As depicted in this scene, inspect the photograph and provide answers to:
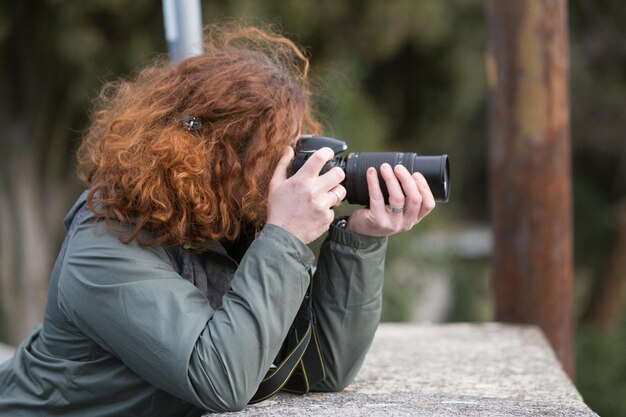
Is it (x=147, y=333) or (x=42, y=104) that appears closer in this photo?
→ (x=147, y=333)

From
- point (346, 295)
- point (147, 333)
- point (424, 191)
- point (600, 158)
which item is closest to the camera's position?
point (147, 333)

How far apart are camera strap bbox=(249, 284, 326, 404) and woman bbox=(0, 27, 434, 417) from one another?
7 centimetres

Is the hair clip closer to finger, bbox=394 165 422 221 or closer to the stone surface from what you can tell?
finger, bbox=394 165 422 221

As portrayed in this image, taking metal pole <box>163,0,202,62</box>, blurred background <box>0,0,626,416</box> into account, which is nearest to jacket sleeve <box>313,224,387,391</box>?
metal pole <box>163,0,202,62</box>

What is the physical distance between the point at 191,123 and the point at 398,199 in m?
0.50

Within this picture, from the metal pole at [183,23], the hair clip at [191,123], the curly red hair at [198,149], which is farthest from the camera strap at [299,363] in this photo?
the metal pole at [183,23]

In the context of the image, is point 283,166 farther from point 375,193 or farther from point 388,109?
point 388,109

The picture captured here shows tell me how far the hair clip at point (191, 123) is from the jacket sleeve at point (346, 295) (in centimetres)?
43

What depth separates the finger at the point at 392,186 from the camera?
1.94m

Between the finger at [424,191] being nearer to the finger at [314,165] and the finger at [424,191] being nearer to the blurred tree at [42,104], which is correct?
the finger at [314,165]

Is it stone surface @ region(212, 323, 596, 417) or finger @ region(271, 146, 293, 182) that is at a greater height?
finger @ region(271, 146, 293, 182)

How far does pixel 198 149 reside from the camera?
190 centimetres

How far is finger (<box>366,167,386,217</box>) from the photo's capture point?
196cm

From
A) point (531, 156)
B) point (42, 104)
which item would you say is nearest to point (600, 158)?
point (42, 104)
